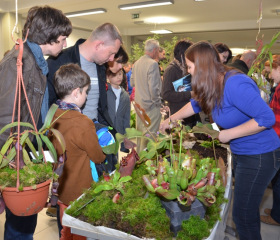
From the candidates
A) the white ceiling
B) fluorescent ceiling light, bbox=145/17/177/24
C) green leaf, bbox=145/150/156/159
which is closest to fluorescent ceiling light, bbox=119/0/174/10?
the white ceiling

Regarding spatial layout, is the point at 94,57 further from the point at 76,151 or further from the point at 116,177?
the point at 116,177

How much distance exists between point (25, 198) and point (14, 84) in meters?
0.65

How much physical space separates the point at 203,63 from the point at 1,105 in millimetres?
1085

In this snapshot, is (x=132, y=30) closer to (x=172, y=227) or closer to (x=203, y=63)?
(x=203, y=63)

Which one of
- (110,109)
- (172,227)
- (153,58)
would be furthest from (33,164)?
(153,58)

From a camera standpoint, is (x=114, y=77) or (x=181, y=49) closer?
(x=114, y=77)

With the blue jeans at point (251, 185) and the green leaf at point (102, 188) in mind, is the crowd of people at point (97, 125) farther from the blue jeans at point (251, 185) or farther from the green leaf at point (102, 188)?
the green leaf at point (102, 188)

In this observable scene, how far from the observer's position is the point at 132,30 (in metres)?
12.0

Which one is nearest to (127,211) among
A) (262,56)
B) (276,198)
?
(276,198)

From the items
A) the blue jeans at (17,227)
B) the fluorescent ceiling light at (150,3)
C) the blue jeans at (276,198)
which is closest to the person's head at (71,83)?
the blue jeans at (17,227)

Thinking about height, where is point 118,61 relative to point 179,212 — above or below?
above

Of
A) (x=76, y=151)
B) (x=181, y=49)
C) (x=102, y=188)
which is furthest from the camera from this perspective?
(x=181, y=49)

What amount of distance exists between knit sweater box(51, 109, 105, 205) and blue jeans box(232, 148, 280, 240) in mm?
845

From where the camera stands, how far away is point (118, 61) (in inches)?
99.0
